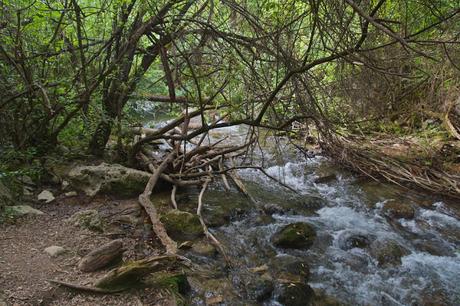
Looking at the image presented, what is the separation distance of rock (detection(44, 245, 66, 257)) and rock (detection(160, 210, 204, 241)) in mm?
1534

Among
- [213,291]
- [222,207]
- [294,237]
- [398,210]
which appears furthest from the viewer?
[398,210]

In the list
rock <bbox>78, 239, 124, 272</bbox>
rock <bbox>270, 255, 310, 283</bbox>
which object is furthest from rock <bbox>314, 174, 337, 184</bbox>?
rock <bbox>78, 239, 124, 272</bbox>

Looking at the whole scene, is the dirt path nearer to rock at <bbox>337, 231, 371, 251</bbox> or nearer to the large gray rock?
the large gray rock

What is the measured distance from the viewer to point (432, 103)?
9.09m

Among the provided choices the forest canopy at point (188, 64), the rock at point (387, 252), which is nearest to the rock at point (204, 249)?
the forest canopy at point (188, 64)

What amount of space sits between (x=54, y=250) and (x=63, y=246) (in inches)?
7.9

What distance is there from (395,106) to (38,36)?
801 centimetres

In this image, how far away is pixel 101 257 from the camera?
3.77 metres

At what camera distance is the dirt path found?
3.23 metres

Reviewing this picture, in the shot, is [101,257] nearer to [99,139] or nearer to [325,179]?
[99,139]

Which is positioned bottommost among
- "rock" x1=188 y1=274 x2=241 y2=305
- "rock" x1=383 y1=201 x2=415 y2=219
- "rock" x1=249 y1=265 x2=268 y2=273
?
"rock" x1=188 y1=274 x2=241 y2=305

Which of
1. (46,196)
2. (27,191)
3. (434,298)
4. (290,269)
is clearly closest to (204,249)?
(290,269)

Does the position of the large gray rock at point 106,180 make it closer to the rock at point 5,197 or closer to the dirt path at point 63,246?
the dirt path at point 63,246

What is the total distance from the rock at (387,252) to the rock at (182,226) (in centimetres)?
255
